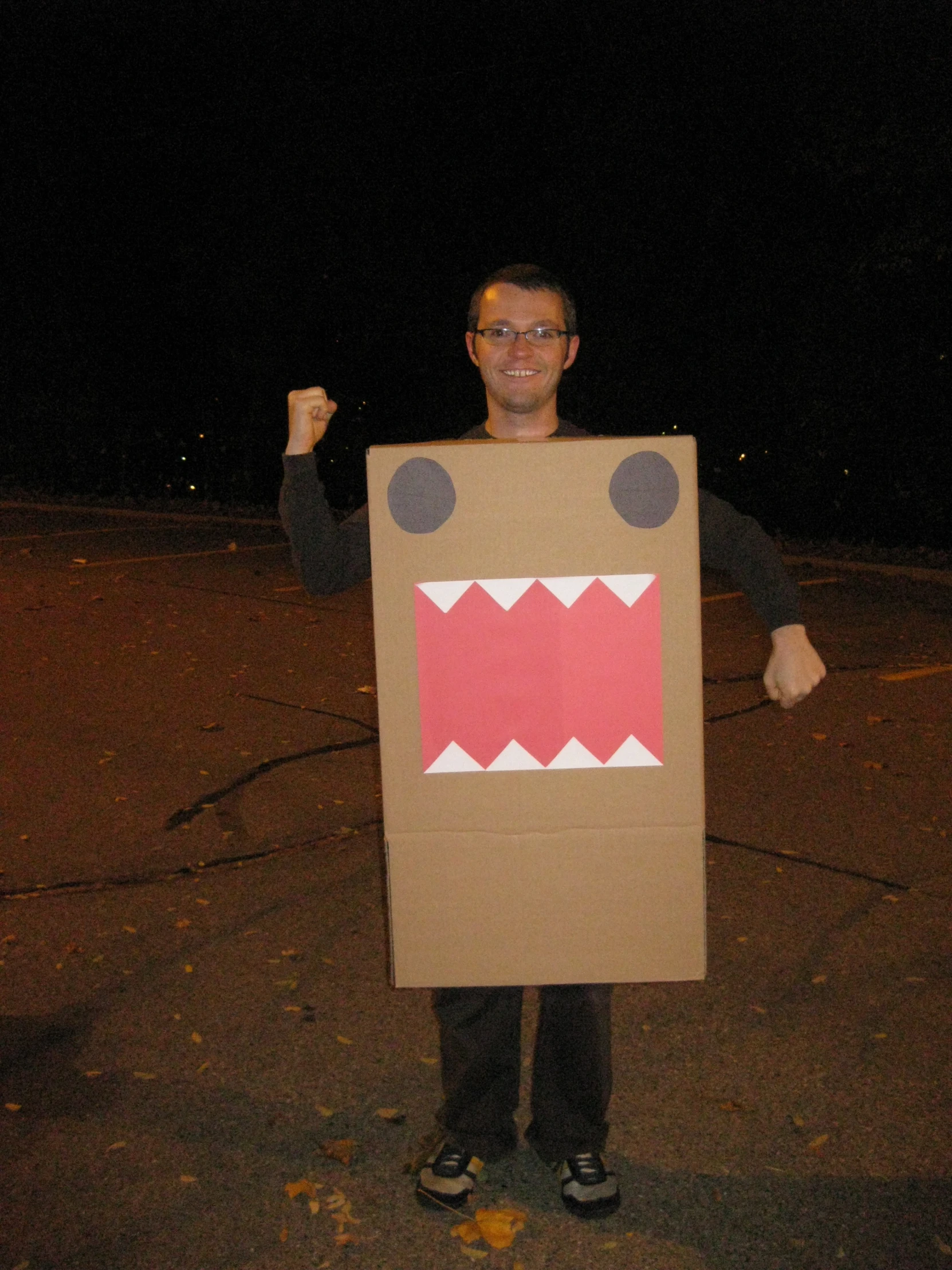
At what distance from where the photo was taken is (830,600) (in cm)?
1053

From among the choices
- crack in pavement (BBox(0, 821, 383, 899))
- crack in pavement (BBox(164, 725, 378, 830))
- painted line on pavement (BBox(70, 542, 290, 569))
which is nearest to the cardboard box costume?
crack in pavement (BBox(0, 821, 383, 899))

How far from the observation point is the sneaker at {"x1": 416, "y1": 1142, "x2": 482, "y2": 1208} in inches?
110

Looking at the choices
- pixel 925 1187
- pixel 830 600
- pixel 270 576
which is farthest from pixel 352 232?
pixel 925 1187

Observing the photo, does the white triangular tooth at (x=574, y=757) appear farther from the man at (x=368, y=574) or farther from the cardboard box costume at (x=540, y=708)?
the man at (x=368, y=574)

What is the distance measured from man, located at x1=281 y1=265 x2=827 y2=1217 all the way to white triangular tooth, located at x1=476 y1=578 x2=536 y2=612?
1.07 ft

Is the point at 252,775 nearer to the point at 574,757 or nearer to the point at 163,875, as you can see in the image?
the point at 163,875

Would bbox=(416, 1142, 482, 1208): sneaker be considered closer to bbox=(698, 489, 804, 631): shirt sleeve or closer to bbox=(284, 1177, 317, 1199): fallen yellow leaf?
bbox=(284, 1177, 317, 1199): fallen yellow leaf

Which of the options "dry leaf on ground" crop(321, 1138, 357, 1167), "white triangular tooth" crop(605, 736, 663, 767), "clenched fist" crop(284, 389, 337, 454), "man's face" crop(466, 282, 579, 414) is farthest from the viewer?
"dry leaf on ground" crop(321, 1138, 357, 1167)

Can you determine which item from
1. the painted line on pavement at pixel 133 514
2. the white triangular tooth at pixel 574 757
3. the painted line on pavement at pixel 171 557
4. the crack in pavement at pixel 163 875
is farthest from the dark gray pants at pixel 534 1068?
the painted line on pavement at pixel 133 514

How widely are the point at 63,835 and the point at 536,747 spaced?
332 cm

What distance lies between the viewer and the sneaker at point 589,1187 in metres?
2.75

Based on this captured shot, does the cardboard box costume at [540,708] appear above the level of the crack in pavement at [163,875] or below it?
above

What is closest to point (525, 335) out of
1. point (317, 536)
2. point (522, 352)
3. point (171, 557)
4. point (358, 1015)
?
point (522, 352)

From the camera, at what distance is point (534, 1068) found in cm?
282
